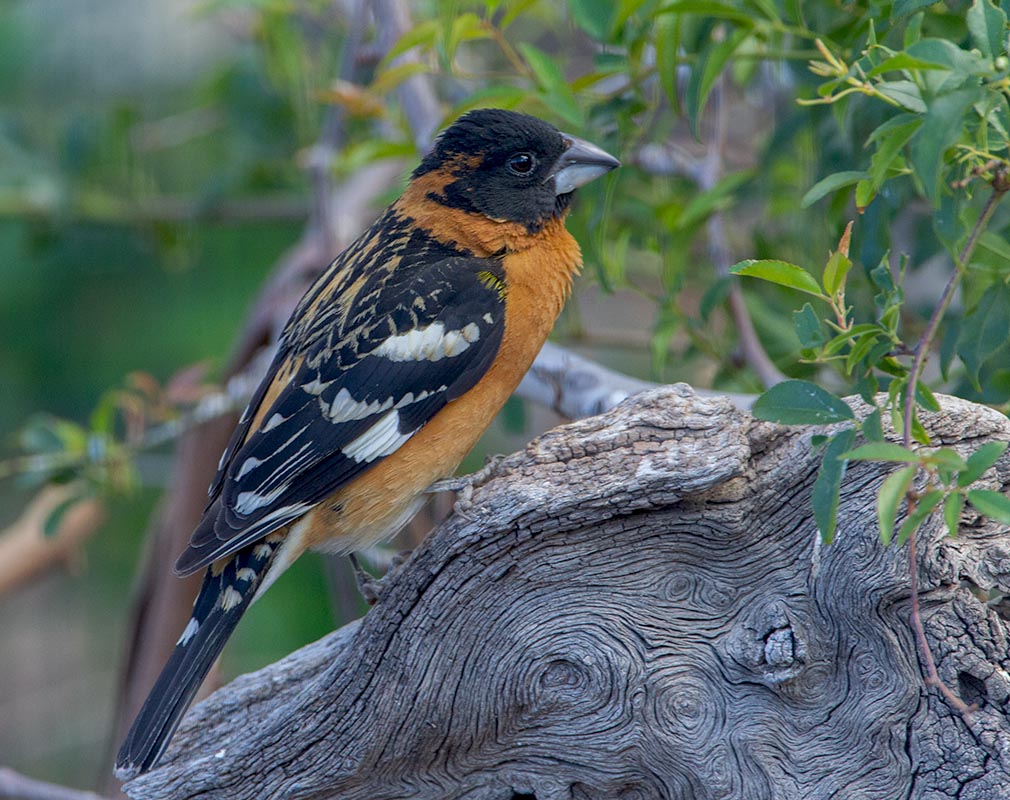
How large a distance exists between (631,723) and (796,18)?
1.56 metres

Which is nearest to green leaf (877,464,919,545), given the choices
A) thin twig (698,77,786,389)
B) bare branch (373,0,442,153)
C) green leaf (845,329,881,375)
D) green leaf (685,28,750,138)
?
green leaf (845,329,881,375)

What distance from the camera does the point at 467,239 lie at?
11.0 ft

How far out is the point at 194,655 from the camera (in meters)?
2.84

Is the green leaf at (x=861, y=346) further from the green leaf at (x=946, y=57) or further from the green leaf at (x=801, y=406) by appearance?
the green leaf at (x=946, y=57)

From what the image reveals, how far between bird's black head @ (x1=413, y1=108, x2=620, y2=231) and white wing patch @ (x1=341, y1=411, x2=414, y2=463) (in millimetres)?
726

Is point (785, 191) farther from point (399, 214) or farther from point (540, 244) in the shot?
point (399, 214)

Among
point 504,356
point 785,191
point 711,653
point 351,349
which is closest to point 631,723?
point 711,653

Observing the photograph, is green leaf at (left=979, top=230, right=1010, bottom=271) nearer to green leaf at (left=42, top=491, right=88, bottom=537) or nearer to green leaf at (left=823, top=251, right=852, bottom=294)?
green leaf at (left=823, top=251, right=852, bottom=294)

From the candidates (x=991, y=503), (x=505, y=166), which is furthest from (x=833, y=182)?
(x=505, y=166)

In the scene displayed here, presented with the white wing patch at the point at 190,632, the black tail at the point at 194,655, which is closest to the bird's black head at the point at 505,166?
the black tail at the point at 194,655

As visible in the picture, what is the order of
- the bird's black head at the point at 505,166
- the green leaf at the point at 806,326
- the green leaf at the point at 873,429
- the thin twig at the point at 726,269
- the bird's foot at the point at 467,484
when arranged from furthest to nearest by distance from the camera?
the bird's black head at the point at 505,166 < the thin twig at the point at 726,269 < the bird's foot at the point at 467,484 < the green leaf at the point at 806,326 < the green leaf at the point at 873,429

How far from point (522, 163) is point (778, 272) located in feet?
5.11

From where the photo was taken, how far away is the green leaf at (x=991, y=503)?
171cm

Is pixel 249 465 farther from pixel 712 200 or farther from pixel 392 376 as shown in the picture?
pixel 712 200
